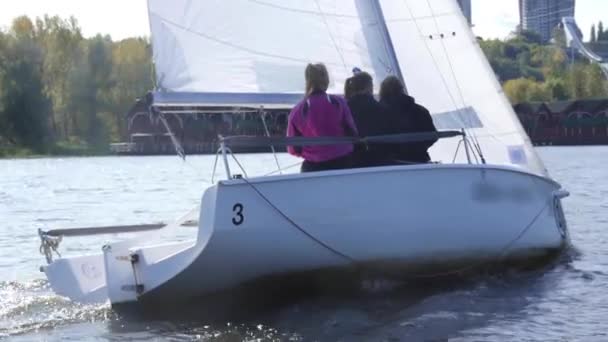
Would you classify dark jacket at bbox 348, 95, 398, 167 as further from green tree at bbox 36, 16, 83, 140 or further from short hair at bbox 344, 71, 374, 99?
green tree at bbox 36, 16, 83, 140

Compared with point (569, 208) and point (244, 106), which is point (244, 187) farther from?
point (569, 208)

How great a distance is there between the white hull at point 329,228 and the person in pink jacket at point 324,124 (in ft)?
2.03

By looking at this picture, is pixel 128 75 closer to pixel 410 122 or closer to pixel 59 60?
pixel 59 60

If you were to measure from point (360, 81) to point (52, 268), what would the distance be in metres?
3.37

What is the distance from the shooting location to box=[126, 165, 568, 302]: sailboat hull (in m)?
9.79

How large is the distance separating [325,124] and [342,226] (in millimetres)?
960

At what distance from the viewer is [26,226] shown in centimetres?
2325

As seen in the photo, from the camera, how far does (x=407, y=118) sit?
36.6 ft

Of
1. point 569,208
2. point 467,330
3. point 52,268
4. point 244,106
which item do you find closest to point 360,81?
Result: point 244,106

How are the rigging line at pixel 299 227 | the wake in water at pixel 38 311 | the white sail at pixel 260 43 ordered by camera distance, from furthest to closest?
1. the white sail at pixel 260 43
2. the wake in water at pixel 38 311
3. the rigging line at pixel 299 227

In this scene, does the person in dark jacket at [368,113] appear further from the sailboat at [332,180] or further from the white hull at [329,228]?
the white hull at [329,228]

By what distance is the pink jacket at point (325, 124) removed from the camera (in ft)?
34.6

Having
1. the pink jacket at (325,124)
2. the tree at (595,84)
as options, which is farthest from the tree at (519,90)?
the pink jacket at (325,124)

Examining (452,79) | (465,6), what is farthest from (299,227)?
(465,6)
